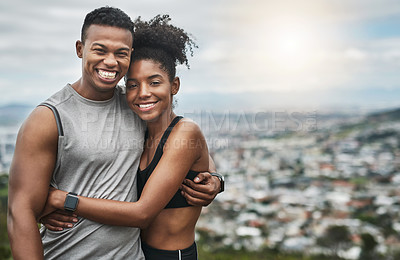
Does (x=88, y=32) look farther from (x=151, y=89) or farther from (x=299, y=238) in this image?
(x=299, y=238)

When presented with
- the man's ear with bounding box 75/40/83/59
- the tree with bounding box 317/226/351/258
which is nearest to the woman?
the man's ear with bounding box 75/40/83/59

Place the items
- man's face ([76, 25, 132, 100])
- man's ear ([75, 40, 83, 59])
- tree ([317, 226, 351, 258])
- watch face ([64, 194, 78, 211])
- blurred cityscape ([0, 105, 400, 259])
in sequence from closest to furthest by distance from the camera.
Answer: watch face ([64, 194, 78, 211])
man's face ([76, 25, 132, 100])
man's ear ([75, 40, 83, 59])
tree ([317, 226, 351, 258])
blurred cityscape ([0, 105, 400, 259])

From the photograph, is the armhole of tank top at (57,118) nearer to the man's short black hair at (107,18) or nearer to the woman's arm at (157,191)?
the woman's arm at (157,191)

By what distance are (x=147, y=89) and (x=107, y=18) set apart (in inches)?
22.1

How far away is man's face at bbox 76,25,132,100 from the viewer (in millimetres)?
2541

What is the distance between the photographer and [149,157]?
2.82 meters

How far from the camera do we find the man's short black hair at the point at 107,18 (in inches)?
101

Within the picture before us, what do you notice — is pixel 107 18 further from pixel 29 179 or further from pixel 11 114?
pixel 11 114

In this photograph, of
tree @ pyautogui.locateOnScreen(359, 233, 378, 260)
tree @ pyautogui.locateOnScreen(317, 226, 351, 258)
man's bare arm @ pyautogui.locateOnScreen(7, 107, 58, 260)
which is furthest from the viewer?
tree @ pyautogui.locateOnScreen(317, 226, 351, 258)

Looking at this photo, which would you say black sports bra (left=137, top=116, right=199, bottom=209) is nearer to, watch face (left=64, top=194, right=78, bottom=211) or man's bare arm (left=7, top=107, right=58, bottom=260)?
watch face (left=64, top=194, right=78, bottom=211)

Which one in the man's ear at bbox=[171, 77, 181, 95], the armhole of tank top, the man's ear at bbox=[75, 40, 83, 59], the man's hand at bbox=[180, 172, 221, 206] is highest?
the man's ear at bbox=[75, 40, 83, 59]

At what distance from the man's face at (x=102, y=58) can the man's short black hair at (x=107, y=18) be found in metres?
0.03

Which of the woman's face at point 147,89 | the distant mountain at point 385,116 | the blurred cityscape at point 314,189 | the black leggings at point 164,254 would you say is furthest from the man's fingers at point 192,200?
the distant mountain at point 385,116

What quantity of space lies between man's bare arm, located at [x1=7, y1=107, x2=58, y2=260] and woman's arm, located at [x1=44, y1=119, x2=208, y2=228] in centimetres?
14
